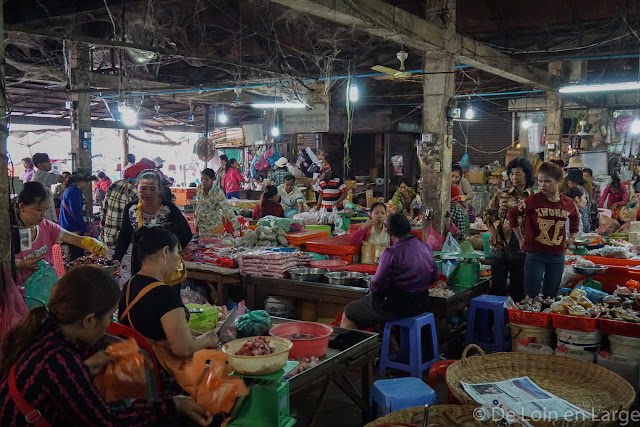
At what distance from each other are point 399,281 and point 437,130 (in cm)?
408

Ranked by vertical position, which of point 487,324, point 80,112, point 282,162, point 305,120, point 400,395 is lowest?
point 487,324

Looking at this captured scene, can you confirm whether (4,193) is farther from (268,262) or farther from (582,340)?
(582,340)

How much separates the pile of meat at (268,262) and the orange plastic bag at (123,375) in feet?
13.7

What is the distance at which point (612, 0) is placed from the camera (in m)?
8.95

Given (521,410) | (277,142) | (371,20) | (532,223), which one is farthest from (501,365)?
(277,142)

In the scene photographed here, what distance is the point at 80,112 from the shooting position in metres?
11.4

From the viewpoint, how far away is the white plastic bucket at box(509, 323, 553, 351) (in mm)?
5227

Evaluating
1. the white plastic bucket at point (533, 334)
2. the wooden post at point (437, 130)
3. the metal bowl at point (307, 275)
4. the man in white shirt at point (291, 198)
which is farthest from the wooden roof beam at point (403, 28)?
the white plastic bucket at point (533, 334)

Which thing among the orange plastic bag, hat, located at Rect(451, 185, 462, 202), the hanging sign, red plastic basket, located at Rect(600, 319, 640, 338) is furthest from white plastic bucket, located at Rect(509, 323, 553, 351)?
the hanging sign

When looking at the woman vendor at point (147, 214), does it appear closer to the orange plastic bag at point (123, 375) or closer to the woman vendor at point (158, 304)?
the woman vendor at point (158, 304)

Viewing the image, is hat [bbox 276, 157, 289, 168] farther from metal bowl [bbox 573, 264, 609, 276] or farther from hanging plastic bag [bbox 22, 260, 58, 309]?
hanging plastic bag [bbox 22, 260, 58, 309]

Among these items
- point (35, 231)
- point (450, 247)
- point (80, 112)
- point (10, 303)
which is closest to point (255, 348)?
point (10, 303)

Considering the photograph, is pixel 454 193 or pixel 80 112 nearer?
pixel 454 193

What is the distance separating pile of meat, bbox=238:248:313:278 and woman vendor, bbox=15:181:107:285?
236cm
